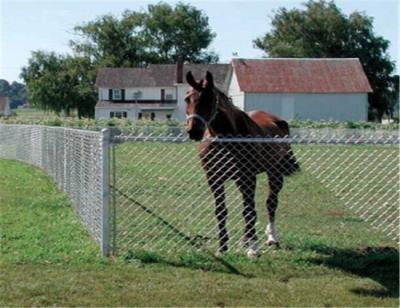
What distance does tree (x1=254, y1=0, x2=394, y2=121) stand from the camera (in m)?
71.3

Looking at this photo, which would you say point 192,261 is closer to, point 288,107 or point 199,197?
point 199,197

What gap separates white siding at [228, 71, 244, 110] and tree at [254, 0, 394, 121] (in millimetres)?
14805

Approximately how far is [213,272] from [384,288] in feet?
5.45

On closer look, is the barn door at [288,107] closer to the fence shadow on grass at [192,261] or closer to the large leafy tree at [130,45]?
the large leafy tree at [130,45]

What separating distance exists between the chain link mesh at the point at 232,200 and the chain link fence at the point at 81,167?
0.77ft

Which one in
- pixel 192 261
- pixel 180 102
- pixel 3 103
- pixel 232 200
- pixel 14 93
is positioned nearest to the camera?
pixel 192 261

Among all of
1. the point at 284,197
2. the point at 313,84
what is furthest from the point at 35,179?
the point at 313,84

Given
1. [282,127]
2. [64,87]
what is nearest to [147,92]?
[64,87]

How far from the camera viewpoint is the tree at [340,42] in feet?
234

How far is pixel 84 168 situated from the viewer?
851 centimetres

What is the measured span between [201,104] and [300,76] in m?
51.9

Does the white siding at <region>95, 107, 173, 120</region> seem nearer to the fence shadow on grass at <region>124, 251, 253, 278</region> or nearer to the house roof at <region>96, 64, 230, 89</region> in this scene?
the house roof at <region>96, 64, 230, 89</region>

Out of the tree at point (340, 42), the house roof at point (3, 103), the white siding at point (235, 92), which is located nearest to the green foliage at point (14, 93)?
the house roof at point (3, 103)

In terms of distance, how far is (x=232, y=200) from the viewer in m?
11.2
